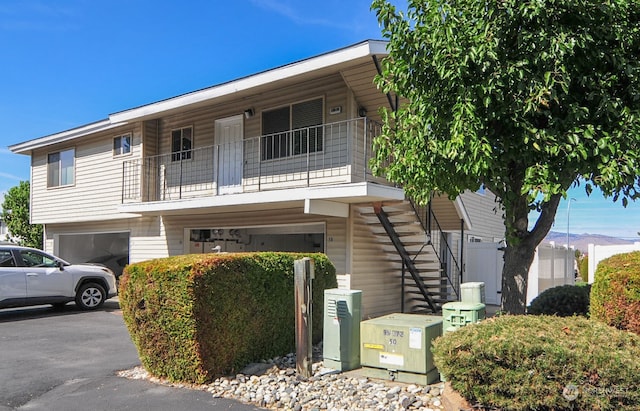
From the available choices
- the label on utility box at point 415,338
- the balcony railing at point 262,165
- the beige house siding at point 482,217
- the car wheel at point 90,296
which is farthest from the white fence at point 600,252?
the car wheel at point 90,296

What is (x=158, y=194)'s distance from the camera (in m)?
14.2

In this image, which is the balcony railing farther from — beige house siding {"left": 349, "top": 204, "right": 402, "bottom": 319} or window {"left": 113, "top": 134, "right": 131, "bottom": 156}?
beige house siding {"left": 349, "top": 204, "right": 402, "bottom": 319}

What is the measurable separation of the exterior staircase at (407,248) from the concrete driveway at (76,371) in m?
5.61

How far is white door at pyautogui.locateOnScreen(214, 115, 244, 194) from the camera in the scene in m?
12.6

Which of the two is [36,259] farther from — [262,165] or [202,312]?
[202,312]

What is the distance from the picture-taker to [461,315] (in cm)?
581

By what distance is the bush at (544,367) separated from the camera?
3.74 metres

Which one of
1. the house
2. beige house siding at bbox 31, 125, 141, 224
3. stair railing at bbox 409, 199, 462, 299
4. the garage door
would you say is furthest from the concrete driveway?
stair railing at bbox 409, 199, 462, 299

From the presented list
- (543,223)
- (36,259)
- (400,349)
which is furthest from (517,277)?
(36,259)

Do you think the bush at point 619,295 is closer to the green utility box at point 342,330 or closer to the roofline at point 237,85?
the green utility box at point 342,330

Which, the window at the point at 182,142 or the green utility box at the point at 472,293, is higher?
the window at the point at 182,142

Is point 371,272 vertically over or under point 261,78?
under

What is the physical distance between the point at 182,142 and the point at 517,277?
34.5 ft

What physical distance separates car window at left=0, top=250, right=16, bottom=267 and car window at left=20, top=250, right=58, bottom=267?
25 centimetres
